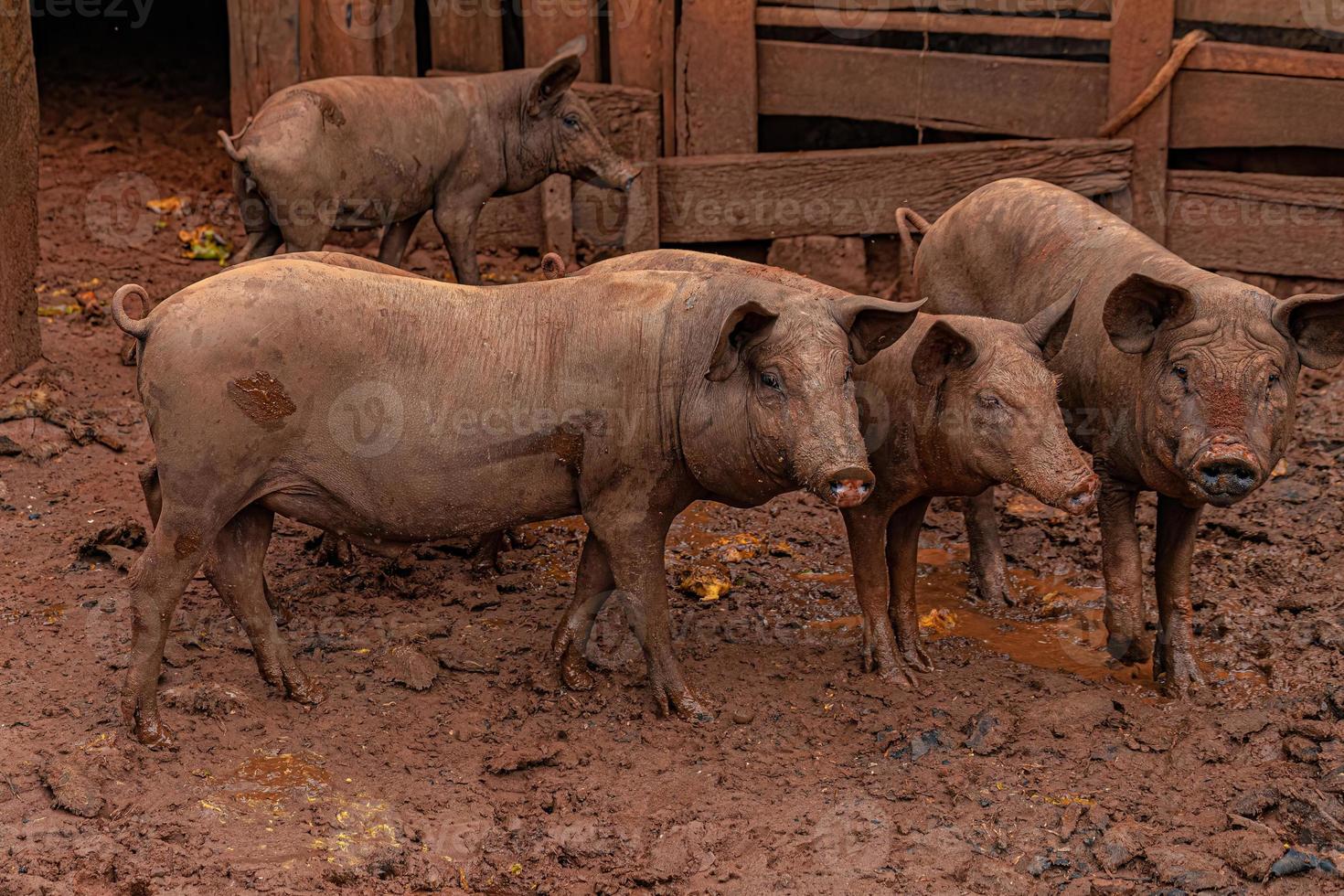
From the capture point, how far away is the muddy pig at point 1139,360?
18.5 feet

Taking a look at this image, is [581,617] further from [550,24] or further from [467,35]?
[467,35]

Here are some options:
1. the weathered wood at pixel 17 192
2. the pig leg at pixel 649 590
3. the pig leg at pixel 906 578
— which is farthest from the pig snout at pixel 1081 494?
the weathered wood at pixel 17 192

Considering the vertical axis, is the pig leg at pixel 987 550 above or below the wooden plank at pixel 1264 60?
below

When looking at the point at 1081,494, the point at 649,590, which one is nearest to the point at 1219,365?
the point at 1081,494

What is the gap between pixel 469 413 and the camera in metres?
5.56

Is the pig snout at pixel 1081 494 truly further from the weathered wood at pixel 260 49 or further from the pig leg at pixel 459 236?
the weathered wood at pixel 260 49

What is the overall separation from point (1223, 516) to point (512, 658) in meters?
3.73

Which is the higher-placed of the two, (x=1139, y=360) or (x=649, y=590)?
(x=1139, y=360)

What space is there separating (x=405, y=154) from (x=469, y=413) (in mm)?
2885

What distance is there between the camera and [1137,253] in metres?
6.48

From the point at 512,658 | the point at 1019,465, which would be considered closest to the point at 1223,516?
the point at 1019,465

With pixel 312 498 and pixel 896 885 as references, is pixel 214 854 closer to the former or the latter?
pixel 312 498

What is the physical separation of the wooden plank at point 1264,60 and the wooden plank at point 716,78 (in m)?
2.56

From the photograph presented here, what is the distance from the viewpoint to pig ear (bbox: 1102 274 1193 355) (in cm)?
572
